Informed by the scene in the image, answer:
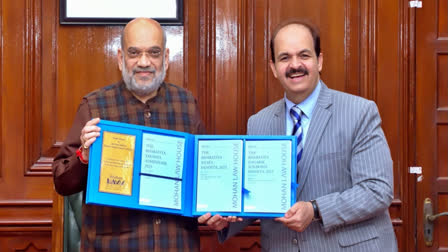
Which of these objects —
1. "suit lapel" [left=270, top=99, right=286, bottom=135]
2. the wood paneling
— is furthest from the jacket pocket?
the wood paneling

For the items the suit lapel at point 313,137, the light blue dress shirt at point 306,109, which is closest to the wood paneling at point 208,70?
the light blue dress shirt at point 306,109

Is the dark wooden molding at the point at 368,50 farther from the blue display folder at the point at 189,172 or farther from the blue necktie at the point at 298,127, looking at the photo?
the blue display folder at the point at 189,172

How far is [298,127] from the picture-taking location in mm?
2271

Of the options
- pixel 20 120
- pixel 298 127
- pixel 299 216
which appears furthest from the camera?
pixel 20 120

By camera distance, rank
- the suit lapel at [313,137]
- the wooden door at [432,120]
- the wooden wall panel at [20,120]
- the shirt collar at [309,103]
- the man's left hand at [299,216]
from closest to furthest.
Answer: the man's left hand at [299,216] < the suit lapel at [313,137] < the shirt collar at [309,103] < the wooden wall panel at [20,120] < the wooden door at [432,120]

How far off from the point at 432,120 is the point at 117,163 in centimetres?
208

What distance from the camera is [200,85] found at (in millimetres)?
3297

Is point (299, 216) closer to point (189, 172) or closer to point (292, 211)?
point (292, 211)

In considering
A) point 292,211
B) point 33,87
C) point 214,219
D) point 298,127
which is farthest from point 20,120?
point 292,211

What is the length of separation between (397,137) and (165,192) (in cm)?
169

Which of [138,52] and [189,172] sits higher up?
[138,52]

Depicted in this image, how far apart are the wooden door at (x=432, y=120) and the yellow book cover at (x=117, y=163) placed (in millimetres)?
1950

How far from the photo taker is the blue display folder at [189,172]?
212 centimetres

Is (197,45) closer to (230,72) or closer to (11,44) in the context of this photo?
(230,72)
